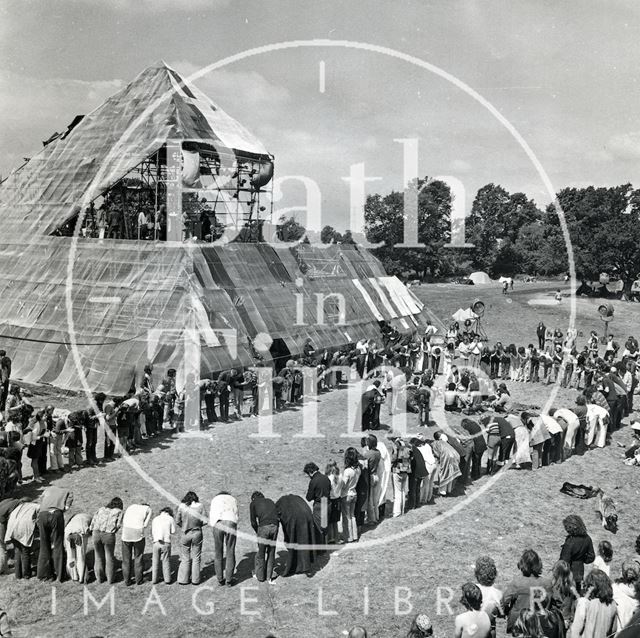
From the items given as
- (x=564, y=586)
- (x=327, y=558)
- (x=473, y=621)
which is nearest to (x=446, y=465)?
(x=327, y=558)

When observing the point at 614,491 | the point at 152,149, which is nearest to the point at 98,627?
the point at 614,491

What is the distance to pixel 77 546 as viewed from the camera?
1008cm

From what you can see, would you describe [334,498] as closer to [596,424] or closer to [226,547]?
[226,547]

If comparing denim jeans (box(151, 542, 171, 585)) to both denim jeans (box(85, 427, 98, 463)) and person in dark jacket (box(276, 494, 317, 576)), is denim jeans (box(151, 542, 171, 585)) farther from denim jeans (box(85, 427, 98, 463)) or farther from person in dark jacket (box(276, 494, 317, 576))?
denim jeans (box(85, 427, 98, 463))

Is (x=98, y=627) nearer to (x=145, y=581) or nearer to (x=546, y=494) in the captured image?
(x=145, y=581)

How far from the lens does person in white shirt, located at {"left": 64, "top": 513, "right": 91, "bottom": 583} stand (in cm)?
1012

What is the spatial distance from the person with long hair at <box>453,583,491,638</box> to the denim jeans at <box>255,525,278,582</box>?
377 cm

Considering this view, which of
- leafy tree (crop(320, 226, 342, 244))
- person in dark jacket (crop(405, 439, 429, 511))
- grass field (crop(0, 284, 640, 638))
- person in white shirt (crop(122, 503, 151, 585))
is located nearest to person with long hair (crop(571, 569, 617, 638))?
grass field (crop(0, 284, 640, 638))

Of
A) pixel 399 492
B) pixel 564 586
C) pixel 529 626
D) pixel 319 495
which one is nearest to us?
pixel 529 626

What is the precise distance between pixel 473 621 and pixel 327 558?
4597 mm

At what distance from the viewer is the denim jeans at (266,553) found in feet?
33.3

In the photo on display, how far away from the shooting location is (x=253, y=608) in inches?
381

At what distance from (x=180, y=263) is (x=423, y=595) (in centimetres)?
1602

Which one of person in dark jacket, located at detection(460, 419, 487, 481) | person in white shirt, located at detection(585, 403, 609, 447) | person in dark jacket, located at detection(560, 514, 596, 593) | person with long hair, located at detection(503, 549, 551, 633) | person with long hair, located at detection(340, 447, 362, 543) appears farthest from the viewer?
person in white shirt, located at detection(585, 403, 609, 447)
